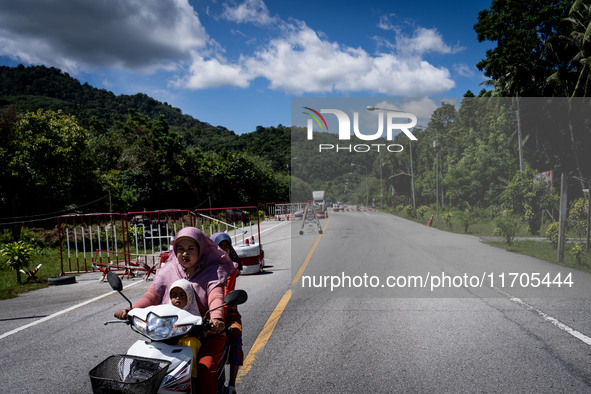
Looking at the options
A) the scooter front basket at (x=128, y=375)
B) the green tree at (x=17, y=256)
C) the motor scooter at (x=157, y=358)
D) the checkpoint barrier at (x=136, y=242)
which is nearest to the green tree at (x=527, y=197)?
the checkpoint barrier at (x=136, y=242)

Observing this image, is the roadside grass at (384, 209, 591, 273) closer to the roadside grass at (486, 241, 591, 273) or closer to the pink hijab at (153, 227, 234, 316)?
the roadside grass at (486, 241, 591, 273)

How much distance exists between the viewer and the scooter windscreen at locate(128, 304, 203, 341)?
2.85 m

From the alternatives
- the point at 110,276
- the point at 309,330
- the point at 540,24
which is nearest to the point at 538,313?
the point at 309,330

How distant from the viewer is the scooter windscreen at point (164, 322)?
2854 mm

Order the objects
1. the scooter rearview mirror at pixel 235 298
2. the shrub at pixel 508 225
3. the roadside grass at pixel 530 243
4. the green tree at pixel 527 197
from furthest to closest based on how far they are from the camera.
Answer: the shrub at pixel 508 225, the green tree at pixel 527 197, the roadside grass at pixel 530 243, the scooter rearview mirror at pixel 235 298

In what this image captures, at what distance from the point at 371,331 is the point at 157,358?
12.1ft

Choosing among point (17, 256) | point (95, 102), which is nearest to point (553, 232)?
point (17, 256)

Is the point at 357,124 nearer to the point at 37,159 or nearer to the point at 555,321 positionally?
the point at 555,321

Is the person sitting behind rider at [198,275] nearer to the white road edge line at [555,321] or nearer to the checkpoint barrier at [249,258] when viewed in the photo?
the white road edge line at [555,321]

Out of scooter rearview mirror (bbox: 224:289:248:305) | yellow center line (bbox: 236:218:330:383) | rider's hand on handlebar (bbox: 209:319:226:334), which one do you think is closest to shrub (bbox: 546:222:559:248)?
yellow center line (bbox: 236:218:330:383)

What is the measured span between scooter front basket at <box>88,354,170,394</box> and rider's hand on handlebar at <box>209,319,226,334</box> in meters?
0.41

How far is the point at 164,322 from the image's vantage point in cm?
287

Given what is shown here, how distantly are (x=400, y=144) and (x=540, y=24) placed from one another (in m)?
17.9

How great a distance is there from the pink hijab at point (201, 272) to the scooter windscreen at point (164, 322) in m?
0.53
